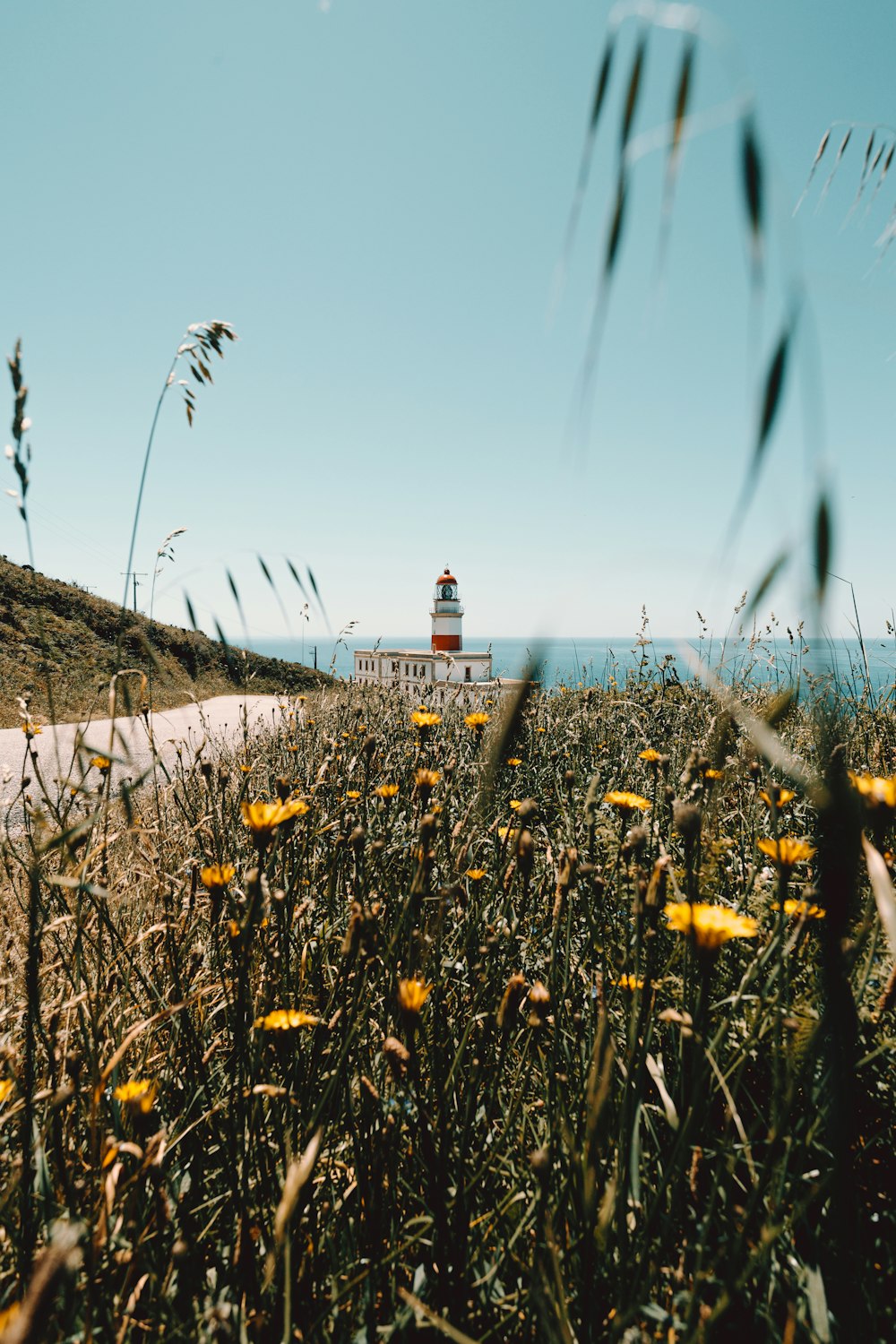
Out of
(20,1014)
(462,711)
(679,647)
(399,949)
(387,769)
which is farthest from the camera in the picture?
(462,711)

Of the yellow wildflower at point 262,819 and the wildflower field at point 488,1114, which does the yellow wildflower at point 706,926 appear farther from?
the yellow wildflower at point 262,819

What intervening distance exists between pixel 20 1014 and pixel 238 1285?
104cm

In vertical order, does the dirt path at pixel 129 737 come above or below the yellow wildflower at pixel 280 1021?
below

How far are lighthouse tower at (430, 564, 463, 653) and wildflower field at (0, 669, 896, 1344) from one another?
25.1 m

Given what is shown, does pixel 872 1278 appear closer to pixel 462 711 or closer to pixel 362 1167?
pixel 362 1167

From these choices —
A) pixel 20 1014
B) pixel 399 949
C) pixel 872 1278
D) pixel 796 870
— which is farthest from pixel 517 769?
pixel 872 1278

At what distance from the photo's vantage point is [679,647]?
0.70 m

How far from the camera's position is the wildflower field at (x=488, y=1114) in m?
0.70

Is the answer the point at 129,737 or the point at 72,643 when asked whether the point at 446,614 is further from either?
the point at 129,737

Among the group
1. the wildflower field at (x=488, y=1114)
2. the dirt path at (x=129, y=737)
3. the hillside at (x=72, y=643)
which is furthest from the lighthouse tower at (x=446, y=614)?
the wildflower field at (x=488, y=1114)

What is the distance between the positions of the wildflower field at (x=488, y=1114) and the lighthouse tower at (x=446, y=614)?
82.3ft

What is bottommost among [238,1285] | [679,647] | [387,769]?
[238,1285]

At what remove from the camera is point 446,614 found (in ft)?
89.0

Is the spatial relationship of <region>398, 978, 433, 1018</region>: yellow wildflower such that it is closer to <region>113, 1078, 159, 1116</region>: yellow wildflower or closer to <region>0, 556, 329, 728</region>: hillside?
<region>113, 1078, 159, 1116</region>: yellow wildflower
